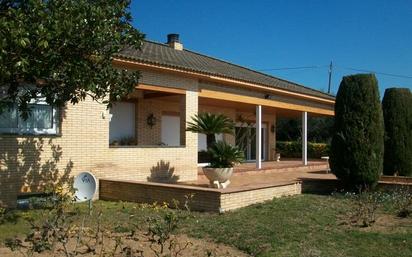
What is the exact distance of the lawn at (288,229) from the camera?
798 centimetres

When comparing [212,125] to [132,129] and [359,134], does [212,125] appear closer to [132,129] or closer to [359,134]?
[359,134]

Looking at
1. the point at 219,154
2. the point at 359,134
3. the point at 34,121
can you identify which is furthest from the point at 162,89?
the point at 359,134

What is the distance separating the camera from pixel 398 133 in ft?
55.7

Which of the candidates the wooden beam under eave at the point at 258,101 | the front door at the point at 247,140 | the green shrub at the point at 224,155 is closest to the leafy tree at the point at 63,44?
the green shrub at the point at 224,155

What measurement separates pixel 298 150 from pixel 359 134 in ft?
71.5

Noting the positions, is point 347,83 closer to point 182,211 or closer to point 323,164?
point 182,211

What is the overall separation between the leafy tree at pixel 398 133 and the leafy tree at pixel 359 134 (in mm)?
2894

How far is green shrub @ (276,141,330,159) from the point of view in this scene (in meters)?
34.9

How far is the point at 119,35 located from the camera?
833 cm

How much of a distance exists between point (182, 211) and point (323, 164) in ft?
54.3

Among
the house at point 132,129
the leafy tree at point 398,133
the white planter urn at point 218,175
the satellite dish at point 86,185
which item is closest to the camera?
the satellite dish at point 86,185

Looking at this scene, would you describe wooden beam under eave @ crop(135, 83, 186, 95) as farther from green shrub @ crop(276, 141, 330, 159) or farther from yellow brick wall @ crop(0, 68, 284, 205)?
green shrub @ crop(276, 141, 330, 159)

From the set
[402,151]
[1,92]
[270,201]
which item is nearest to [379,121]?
[402,151]

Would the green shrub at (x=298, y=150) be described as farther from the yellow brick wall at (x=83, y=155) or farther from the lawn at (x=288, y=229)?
the lawn at (x=288, y=229)
